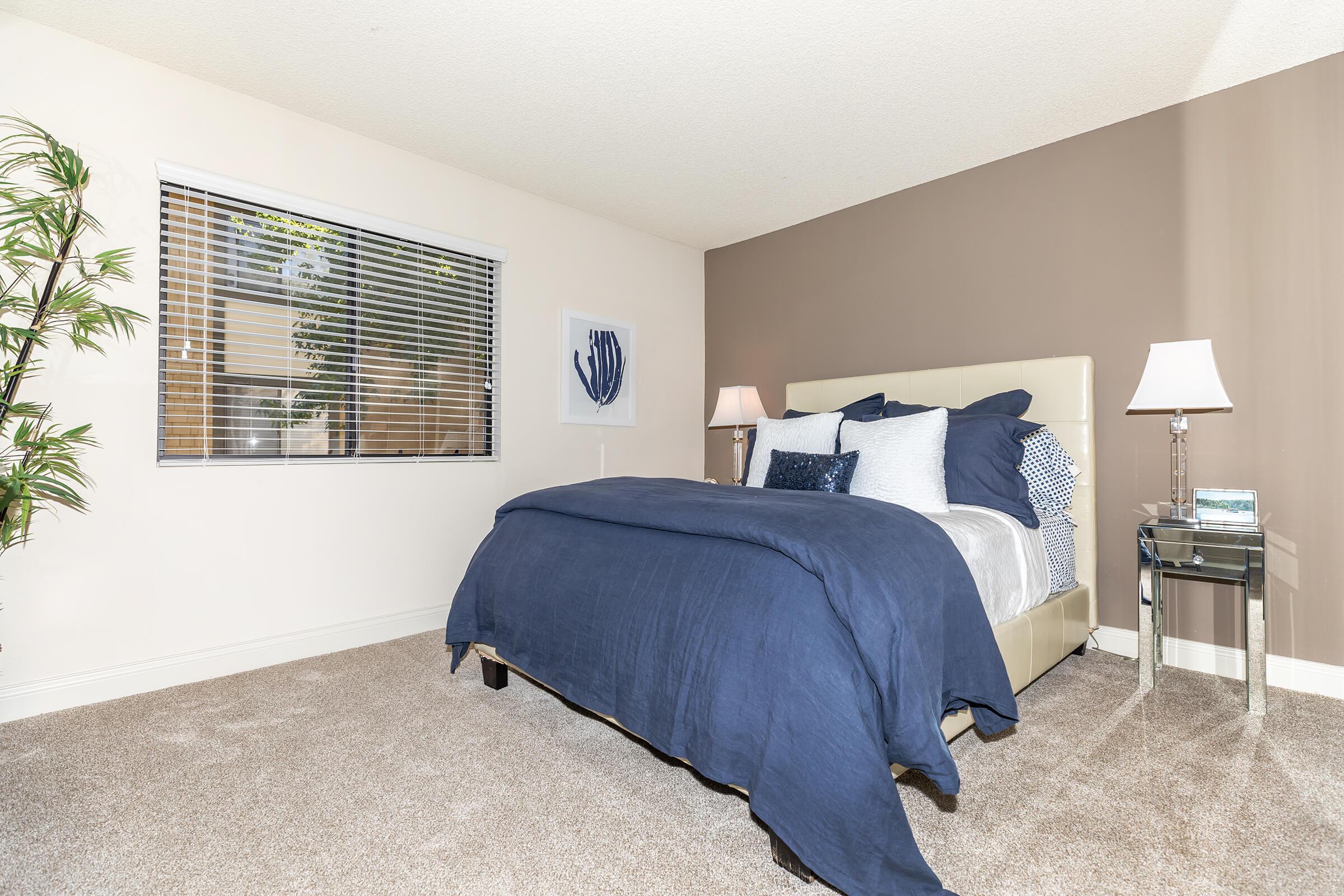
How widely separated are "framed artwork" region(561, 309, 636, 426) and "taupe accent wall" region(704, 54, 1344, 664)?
145 centimetres

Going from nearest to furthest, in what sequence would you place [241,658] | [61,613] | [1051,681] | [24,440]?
[24,440] → [61,613] → [1051,681] → [241,658]

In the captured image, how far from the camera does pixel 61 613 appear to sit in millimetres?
2371

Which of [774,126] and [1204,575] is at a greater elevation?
[774,126]

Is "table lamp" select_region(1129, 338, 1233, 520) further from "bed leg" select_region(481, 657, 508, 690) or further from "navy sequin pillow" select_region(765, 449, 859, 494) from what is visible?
"bed leg" select_region(481, 657, 508, 690)

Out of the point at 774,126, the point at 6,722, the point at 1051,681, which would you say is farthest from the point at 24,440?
the point at 1051,681

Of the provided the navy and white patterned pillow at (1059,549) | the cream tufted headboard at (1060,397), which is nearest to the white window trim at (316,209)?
the cream tufted headboard at (1060,397)

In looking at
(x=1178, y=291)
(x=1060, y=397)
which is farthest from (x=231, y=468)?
(x=1178, y=291)

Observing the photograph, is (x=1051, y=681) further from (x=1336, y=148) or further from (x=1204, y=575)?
(x=1336, y=148)

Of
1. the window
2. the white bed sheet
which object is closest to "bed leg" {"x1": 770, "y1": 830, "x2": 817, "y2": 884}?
the white bed sheet

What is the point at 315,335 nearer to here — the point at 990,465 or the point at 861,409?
the point at 861,409

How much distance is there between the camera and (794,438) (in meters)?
3.10

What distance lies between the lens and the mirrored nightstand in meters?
2.27

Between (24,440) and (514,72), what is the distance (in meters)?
2.11

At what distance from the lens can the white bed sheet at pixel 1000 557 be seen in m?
2.09
